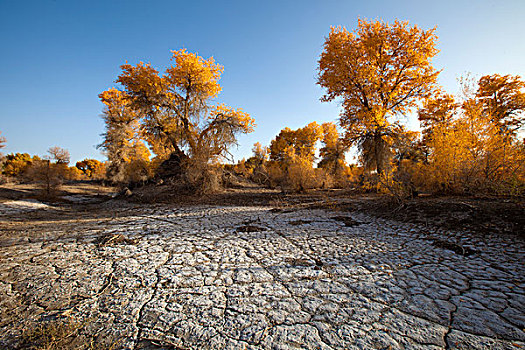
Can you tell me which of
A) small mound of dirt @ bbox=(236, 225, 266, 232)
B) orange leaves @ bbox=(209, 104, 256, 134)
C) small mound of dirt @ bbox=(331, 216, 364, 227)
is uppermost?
orange leaves @ bbox=(209, 104, 256, 134)

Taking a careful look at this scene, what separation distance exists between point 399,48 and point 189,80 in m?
10.5

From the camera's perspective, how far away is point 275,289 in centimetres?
203

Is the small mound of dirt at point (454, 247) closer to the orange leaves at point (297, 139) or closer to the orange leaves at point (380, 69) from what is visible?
the orange leaves at point (380, 69)

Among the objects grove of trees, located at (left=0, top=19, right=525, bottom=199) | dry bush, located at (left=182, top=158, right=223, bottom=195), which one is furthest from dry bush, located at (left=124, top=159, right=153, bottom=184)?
dry bush, located at (left=182, top=158, right=223, bottom=195)

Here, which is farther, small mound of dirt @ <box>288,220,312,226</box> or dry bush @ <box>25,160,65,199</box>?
dry bush @ <box>25,160,65,199</box>

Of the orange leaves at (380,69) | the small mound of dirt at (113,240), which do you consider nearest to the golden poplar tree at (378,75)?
the orange leaves at (380,69)

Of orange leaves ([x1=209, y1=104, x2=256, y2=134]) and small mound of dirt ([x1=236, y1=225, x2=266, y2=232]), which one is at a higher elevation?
orange leaves ([x1=209, y1=104, x2=256, y2=134])

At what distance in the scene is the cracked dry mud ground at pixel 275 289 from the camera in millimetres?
1449

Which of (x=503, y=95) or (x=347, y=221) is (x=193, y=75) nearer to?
(x=347, y=221)

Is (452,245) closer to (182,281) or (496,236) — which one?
(496,236)

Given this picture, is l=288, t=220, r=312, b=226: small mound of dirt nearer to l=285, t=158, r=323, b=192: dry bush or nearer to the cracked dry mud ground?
the cracked dry mud ground

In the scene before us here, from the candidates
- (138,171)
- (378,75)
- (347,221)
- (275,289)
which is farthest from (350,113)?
(138,171)

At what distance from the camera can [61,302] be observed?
183 centimetres

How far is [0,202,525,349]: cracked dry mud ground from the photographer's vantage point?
4.75ft
